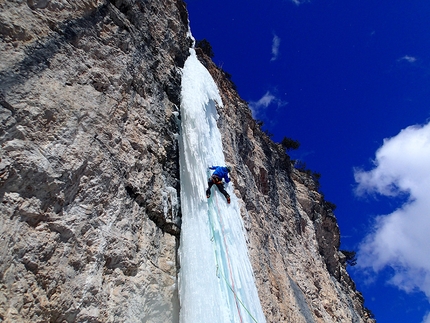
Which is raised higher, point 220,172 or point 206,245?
point 220,172

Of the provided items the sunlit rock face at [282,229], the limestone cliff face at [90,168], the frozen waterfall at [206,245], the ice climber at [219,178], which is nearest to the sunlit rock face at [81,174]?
the limestone cliff face at [90,168]

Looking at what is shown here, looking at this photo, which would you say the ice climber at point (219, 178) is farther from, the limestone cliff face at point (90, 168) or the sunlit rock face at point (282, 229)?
the sunlit rock face at point (282, 229)

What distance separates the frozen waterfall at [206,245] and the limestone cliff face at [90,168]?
0.19 meters

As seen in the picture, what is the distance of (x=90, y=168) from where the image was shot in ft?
12.5

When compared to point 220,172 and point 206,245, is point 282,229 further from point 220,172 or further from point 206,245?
point 206,245

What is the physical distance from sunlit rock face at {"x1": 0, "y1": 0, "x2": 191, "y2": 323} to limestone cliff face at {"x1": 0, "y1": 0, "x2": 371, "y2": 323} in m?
0.01

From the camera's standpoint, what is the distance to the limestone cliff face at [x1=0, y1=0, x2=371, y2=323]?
9.81 feet

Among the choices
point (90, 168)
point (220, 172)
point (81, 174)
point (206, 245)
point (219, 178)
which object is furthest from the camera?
point (220, 172)

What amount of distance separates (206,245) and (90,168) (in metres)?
1.95

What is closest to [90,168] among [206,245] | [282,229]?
[206,245]

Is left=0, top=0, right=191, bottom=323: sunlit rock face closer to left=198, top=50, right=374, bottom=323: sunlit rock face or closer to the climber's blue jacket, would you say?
the climber's blue jacket

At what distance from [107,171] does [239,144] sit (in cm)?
583

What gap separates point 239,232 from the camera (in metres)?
5.83

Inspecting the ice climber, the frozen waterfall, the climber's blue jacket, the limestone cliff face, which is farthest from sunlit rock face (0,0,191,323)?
the climber's blue jacket
